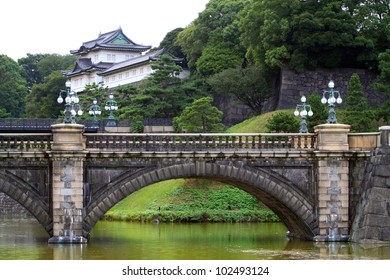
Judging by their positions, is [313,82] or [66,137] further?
[313,82]

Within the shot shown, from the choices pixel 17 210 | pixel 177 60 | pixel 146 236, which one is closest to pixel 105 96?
pixel 177 60

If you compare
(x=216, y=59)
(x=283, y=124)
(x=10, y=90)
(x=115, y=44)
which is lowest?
(x=283, y=124)

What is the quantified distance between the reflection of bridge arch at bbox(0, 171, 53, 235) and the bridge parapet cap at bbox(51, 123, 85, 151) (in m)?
2.04

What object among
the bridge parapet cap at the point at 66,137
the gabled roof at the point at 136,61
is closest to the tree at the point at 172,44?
the gabled roof at the point at 136,61

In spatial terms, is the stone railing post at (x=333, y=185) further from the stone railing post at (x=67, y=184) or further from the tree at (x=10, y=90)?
the tree at (x=10, y=90)

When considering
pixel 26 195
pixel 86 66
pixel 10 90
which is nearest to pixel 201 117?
pixel 26 195

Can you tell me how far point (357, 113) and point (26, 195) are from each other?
25704mm

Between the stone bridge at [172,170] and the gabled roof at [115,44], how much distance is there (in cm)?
6916

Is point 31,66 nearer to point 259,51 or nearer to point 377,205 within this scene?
point 259,51

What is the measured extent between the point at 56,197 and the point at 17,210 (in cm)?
3604

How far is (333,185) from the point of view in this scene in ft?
147

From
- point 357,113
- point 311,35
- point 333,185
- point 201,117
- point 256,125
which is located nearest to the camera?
point 333,185

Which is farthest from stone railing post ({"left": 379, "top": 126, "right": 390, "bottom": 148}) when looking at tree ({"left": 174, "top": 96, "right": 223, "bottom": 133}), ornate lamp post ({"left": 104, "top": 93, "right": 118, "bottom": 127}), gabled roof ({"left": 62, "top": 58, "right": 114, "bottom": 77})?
gabled roof ({"left": 62, "top": 58, "right": 114, "bottom": 77})

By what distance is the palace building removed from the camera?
105250mm
